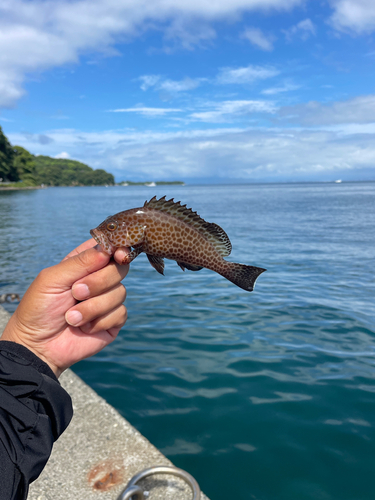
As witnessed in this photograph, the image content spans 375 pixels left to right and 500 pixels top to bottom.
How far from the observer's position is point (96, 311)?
9.96 ft

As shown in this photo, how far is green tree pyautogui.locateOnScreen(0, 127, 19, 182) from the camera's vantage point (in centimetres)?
14852

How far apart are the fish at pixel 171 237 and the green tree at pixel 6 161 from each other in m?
164

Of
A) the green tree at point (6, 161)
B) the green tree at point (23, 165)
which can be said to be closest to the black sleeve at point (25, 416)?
the green tree at point (6, 161)

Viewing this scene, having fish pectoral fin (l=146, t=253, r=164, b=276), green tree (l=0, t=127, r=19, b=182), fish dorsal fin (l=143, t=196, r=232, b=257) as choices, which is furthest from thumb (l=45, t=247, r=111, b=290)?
green tree (l=0, t=127, r=19, b=182)

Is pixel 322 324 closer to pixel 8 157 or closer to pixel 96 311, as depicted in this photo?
pixel 96 311

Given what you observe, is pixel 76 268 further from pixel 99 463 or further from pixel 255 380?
pixel 255 380

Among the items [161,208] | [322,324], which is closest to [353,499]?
[161,208]

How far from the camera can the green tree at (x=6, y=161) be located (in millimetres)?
148525

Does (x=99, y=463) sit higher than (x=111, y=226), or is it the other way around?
(x=111, y=226)

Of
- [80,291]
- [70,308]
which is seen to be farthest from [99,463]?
[80,291]

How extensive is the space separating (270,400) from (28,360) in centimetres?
685

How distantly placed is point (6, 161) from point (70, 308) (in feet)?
558

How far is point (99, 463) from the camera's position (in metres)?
5.16

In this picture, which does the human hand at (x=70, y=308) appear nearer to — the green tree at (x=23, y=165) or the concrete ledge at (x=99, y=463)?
the concrete ledge at (x=99, y=463)
